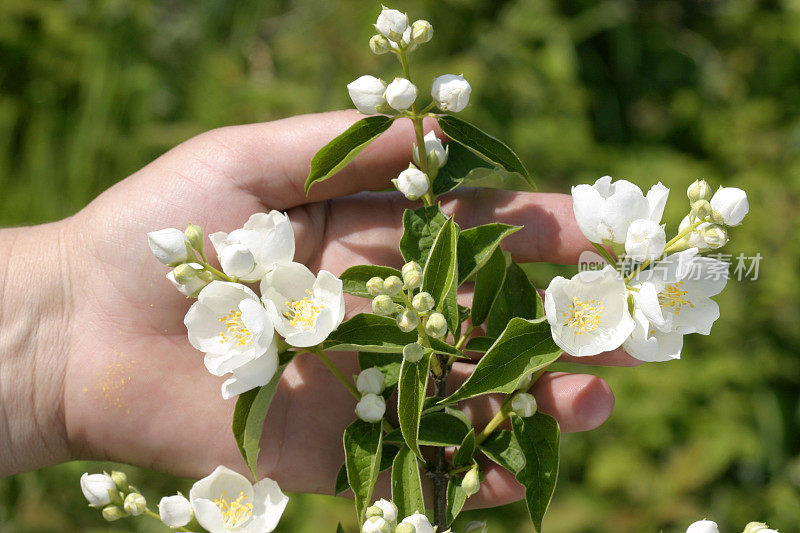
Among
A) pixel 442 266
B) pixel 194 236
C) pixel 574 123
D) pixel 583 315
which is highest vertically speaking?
pixel 194 236

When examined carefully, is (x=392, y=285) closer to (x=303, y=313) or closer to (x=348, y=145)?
(x=303, y=313)

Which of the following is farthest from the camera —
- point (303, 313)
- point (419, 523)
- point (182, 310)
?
point (182, 310)

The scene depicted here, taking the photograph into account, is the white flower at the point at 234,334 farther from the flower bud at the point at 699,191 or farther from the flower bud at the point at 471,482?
the flower bud at the point at 699,191

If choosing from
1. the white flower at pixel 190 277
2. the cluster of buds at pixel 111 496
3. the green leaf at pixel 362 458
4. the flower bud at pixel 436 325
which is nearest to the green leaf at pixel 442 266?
the flower bud at pixel 436 325

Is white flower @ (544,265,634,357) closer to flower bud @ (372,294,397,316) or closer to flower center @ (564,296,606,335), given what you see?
flower center @ (564,296,606,335)

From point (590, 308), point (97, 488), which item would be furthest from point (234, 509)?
point (590, 308)
